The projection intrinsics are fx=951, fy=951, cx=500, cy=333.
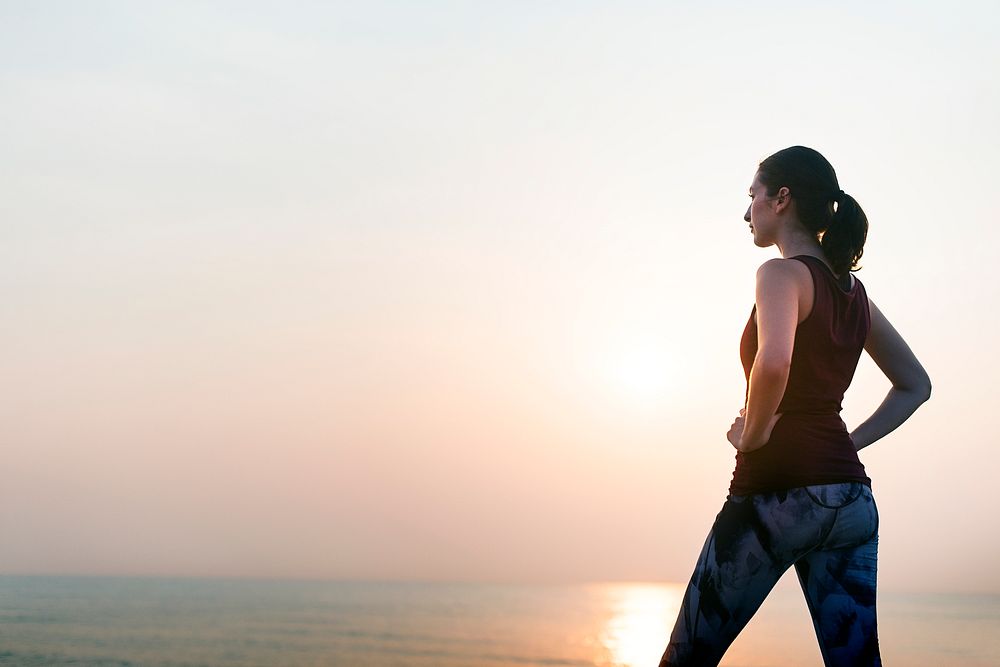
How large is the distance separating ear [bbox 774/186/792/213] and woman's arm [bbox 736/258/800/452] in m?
0.21

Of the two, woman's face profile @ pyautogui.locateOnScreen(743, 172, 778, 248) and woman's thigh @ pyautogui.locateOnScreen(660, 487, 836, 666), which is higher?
woman's face profile @ pyautogui.locateOnScreen(743, 172, 778, 248)

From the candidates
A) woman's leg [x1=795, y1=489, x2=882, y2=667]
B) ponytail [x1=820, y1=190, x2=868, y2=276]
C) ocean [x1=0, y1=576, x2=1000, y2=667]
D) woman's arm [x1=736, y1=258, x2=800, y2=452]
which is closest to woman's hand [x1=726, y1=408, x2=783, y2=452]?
woman's arm [x1=736, y1=258, x2=800, y2=452]

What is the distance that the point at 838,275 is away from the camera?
246 cm

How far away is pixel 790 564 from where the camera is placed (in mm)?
2326

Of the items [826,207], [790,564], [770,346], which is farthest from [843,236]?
[790,564]

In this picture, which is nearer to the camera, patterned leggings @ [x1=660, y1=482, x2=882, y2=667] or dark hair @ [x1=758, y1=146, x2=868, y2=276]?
patterned leggings @ [x1=660, y1=482, x2=882, y2=667]

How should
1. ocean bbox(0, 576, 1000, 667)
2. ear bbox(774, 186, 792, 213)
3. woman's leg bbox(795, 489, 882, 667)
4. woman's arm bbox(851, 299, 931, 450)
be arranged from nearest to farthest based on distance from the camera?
woman's leg bbox(795, 489, 882, 667)
ear bbox(774, 186, 792, 213)
woman's arm bbox(851, 299, 931, 450)
ocean bbox(0, 576, 1000, 667)

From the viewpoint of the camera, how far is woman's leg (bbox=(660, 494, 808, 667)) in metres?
2.31

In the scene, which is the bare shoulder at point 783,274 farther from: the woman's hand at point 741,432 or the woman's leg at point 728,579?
the woman's leg at point 728,579

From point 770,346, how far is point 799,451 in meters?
0.28

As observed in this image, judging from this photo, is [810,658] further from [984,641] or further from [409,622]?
[409,622]

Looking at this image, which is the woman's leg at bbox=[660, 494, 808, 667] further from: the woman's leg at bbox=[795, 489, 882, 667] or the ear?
the ear

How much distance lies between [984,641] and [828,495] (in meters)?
56.8

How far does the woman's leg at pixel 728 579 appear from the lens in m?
2.31
